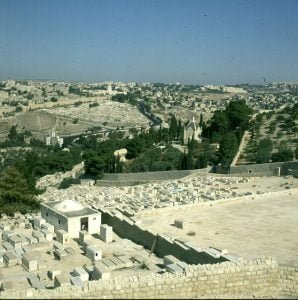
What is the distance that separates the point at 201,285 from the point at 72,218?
28.2ft

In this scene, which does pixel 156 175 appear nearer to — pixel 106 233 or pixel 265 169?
pixel 265 169

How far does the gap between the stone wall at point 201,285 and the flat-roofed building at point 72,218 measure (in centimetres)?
813

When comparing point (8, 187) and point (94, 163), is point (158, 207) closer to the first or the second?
point (8, 187)

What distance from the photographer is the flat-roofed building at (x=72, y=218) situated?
1542cm

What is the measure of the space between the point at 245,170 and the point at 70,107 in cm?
9962

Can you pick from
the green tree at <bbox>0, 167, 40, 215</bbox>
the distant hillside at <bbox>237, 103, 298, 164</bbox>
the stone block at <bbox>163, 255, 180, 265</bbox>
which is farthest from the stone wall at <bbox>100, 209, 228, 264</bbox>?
the distant hillside at <bbox>237, 103, 298, 164</bbox>

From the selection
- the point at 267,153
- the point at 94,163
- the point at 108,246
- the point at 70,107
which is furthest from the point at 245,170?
the point at 70,107

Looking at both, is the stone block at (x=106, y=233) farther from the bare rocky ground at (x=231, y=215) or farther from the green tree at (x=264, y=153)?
the green tree at (x=264, y=153)

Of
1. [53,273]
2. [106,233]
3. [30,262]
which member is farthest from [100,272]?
[106,233]

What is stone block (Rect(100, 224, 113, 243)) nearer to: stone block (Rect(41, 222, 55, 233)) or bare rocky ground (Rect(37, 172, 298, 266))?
bare rocky ground (Rect(37, 172, 298, 266))

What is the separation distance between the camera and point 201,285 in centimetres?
750

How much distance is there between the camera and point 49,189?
30.3 metres

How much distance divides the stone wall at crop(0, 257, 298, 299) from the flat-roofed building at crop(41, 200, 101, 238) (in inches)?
320

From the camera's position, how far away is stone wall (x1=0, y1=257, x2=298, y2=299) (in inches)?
259
